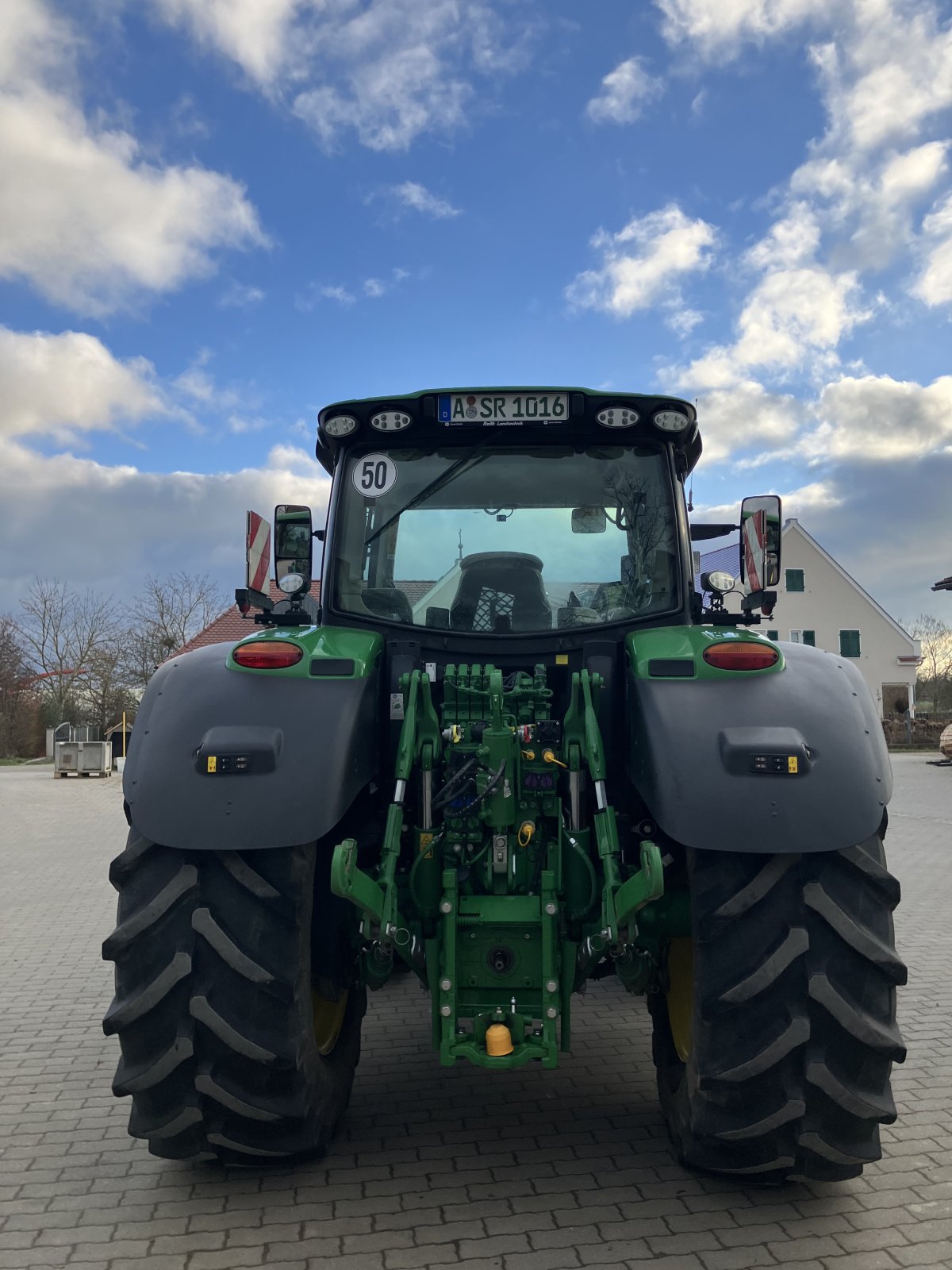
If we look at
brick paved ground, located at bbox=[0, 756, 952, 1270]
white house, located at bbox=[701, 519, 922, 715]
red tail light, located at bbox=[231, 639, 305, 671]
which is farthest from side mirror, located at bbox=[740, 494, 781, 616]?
white house, located at bbox=[701, 519, 922, 715]

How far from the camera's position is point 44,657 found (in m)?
40.9

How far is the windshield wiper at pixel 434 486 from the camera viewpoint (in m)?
4.17

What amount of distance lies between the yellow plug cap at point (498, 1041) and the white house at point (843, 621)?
4213cm

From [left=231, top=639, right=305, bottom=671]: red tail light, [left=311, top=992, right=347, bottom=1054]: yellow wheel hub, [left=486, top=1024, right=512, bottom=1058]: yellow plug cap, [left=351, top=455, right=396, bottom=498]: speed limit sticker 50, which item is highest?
[left=351, top=455, right=396, bottom=498]: speed limit sticker 50

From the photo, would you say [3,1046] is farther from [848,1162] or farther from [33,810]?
[33,810]

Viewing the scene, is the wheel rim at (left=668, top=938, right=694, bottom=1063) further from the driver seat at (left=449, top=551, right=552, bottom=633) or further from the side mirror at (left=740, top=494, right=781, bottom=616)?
the side mirror at (left=740, top=494, right=781, bottom=616)

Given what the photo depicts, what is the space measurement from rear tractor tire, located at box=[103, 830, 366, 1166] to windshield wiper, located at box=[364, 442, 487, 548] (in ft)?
5.24

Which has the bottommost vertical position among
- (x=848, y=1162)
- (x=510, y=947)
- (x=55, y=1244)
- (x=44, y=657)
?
(x=55, y=1244)

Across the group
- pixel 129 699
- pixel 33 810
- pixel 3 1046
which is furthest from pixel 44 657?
pixel 3 1046

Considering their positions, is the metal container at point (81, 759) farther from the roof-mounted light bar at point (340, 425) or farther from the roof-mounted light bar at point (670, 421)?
the roof-mounted light bar at point (670, 421)

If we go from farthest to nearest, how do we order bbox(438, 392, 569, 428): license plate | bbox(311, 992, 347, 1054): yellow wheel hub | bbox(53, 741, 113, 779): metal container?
bbox(53, 741, 113, 779): metal container → bbox(438, 392, 569, 428): license plate → bbox(311, 992, 347, 1054): yellow wheel hub

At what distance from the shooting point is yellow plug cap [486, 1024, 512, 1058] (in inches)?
122

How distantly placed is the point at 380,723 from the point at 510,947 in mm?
1021

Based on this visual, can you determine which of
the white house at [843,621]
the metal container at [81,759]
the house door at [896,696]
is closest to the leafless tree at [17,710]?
the metal container at [81,759]
